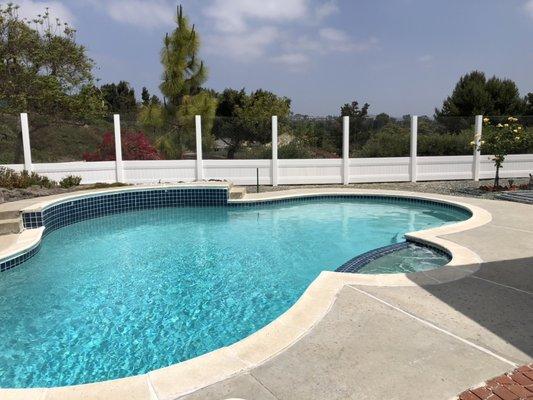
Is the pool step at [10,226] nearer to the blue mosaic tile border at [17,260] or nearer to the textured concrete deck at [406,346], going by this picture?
the blue mosaic tile border at [17,260]

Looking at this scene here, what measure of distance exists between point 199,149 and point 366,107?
58.9 feet

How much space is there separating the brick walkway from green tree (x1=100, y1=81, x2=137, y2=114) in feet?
109

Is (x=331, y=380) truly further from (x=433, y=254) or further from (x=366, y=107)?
(x=366, y=107)

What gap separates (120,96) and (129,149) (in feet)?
79.7

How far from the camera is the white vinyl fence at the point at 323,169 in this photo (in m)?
12.9

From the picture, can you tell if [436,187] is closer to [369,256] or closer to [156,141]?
[369,256]

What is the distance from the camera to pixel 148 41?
1744 centimetres

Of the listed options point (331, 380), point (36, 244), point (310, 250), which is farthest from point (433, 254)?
point (36, 244)

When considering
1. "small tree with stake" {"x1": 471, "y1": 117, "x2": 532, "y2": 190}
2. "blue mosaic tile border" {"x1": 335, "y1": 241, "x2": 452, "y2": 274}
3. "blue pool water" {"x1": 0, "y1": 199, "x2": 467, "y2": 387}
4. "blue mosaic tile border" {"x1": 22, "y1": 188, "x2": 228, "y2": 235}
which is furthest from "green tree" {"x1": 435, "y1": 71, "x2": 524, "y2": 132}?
"blue mosaic tile border" {"x1": 335, "y1": 241, "x2": 452, "y2": 274}

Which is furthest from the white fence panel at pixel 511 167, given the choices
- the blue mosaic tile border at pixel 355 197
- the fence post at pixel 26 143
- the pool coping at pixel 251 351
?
the fence post at pixel 26 143

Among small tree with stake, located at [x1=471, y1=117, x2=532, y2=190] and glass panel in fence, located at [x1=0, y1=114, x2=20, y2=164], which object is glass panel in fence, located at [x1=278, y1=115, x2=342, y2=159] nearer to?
small tree with stake, located at [x1=471, y1=117, x2=532, y2=190]

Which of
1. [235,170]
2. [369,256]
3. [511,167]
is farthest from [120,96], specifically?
[369,256]

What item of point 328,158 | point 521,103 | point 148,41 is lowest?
point 328,158

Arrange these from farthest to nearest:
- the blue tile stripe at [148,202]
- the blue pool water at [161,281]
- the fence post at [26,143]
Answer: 1. the fence post at [26,143]
2. the blue tile stripe at [148,202]
3. the blue pool water at [161,281]
